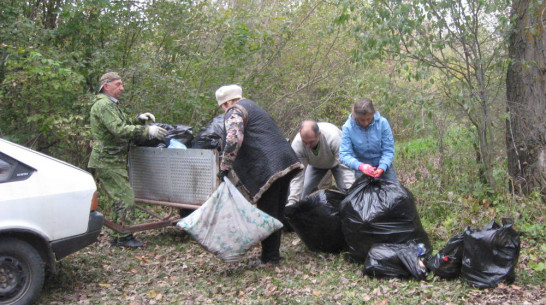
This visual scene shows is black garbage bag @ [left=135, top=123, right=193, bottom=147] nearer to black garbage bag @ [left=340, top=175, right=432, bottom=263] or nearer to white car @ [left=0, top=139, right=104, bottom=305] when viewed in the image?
white car @ [left=0, top=139, right=104, bottom=305]

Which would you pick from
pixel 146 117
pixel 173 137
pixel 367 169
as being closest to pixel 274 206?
pixel 367 169

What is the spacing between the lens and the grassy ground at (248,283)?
4.41m

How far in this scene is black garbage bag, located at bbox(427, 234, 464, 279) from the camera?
14.9 ft

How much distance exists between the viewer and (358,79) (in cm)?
796

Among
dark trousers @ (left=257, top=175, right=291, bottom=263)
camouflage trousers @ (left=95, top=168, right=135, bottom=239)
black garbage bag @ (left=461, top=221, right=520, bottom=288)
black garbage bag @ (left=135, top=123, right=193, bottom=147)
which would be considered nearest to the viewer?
black garbage bag @ (left=461, top=221, right=520, bottom=288)

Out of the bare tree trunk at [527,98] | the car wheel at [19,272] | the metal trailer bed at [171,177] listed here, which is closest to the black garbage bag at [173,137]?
the metal trailer bed at [171,177]

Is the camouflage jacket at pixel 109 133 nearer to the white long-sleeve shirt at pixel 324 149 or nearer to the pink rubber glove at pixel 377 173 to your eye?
the white long-sleeve shirt at pixel 324 149

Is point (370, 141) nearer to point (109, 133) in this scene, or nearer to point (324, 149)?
point (324, 149)

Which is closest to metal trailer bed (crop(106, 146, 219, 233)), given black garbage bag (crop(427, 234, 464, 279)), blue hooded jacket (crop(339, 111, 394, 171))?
blue hooded jacket (crop(339, 111, 394, 171))

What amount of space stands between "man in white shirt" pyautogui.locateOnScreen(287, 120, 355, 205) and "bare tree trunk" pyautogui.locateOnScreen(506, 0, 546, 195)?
1974 mm

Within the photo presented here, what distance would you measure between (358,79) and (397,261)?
3.72 meters

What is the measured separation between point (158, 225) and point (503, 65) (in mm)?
4413

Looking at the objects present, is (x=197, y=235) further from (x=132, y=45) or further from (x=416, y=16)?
(x=132, y=45)

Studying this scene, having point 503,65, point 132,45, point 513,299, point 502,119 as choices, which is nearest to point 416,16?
point 503,65
